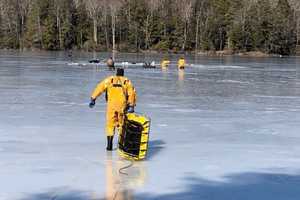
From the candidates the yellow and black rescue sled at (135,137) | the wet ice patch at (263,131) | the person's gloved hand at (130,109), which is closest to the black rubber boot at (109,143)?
the yellow and black rescue sled at (135,137)

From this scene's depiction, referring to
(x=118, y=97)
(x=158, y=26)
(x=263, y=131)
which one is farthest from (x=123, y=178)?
(x=158, y=26)

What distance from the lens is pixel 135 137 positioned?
8.62 m

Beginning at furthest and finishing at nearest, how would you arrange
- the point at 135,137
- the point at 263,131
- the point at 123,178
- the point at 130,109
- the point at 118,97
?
the point at 263,131, the point at 130,109, the point at 118,97, the point at 135,137, the point at 123,178

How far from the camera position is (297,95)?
64.4 ft

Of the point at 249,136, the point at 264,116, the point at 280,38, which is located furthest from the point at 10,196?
the point at 280,38

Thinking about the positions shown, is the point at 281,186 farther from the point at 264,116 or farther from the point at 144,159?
the point at 264,116

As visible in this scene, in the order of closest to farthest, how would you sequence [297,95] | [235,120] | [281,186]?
[281,186]
[235,120]
[297,95]

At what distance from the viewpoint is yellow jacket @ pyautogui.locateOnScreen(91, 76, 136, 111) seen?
29.1ft

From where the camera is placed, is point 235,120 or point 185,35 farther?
point 185,35

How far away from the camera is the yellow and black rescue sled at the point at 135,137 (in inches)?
334

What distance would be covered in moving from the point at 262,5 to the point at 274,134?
3398 inches

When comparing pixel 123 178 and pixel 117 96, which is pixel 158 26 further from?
pixel 123 178

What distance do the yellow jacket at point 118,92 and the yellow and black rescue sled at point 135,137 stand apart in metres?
0.25

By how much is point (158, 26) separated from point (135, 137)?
88.2 meters
